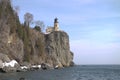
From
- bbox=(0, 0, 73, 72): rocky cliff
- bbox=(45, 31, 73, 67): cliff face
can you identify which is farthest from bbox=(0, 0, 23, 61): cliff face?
bbox=(45, 31, 73, 67): cliff face

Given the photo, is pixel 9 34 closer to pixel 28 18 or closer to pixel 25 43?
pixel 25 43

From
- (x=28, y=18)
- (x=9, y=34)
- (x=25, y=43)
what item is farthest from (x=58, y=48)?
(x=9, y=34)

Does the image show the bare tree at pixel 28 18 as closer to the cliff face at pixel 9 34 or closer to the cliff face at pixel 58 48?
the cliff face at pixel 9 34

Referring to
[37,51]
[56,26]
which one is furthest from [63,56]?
[37,51]

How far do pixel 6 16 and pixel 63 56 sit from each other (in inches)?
2860

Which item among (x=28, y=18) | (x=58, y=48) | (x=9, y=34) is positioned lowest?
(x=58, y=48)

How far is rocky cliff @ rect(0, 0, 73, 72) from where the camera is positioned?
11588 cm

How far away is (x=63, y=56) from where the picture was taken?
18512 cm

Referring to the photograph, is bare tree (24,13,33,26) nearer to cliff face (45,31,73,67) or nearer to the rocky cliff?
the rocky cliff

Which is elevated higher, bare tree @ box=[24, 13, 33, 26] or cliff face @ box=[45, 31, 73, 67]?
bare tree @ box=[24, 13, 33, 26]

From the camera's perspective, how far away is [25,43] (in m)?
136

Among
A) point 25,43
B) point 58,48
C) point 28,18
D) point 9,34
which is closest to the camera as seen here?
point 9,34

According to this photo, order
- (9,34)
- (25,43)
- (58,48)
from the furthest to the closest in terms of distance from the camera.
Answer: (58,48), (25,43), (9,34)

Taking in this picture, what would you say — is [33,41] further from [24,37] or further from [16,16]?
[16,16]
